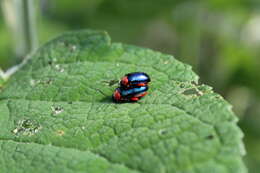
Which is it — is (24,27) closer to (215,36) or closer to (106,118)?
(106,118)

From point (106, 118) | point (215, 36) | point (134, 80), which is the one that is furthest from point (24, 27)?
point (215, 36)

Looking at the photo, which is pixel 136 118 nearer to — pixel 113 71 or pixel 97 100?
pixel 97 100

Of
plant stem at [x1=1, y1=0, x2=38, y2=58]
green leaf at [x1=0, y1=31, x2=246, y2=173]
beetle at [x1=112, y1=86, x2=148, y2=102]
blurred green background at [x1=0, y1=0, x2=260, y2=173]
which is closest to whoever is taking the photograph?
green leaf at [x1=0, y1=31, x2=246, y2=173]

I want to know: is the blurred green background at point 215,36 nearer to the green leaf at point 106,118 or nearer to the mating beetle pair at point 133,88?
the green leaf at point 106,118

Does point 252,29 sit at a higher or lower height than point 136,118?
lower

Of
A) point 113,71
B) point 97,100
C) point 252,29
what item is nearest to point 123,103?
point 97,100

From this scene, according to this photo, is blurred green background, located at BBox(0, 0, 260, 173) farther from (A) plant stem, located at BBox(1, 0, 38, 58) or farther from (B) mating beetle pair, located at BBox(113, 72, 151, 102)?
(B) mating beetle pair, located at BBox(113, 72, 151, 102)

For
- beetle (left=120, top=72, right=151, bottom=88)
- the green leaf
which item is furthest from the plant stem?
beetle (left=120, top=72, right=151, bottom=88)
